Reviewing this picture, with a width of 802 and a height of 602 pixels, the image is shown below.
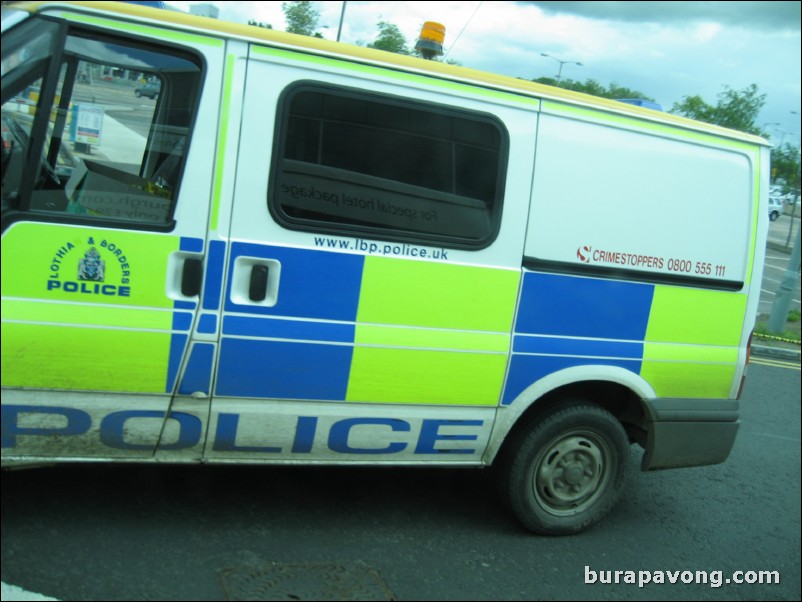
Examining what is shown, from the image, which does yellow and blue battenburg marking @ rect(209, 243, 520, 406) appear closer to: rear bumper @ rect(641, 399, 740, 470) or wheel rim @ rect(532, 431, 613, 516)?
wheel rim @ rect(532, 431, 613, 516)

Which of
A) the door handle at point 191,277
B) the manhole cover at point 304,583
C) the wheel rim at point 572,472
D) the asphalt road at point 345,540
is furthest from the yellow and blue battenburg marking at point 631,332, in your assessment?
the door handle at point 191,277

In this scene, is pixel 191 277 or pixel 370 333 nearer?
pixel 191 277

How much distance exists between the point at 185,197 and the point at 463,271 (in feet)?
4.03

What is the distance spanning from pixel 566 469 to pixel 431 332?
113 cm

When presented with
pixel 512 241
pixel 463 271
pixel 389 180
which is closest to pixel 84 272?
pixel 389 180

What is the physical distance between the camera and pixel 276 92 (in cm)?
347

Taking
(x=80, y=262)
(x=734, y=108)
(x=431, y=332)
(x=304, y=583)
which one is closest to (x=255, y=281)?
(x=80, y=262)

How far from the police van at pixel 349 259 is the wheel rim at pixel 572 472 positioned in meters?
0.01

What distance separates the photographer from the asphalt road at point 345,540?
11.3 ft

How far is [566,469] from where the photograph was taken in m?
4.29

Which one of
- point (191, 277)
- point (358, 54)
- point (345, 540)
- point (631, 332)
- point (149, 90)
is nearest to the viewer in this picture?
point (191, 277)
